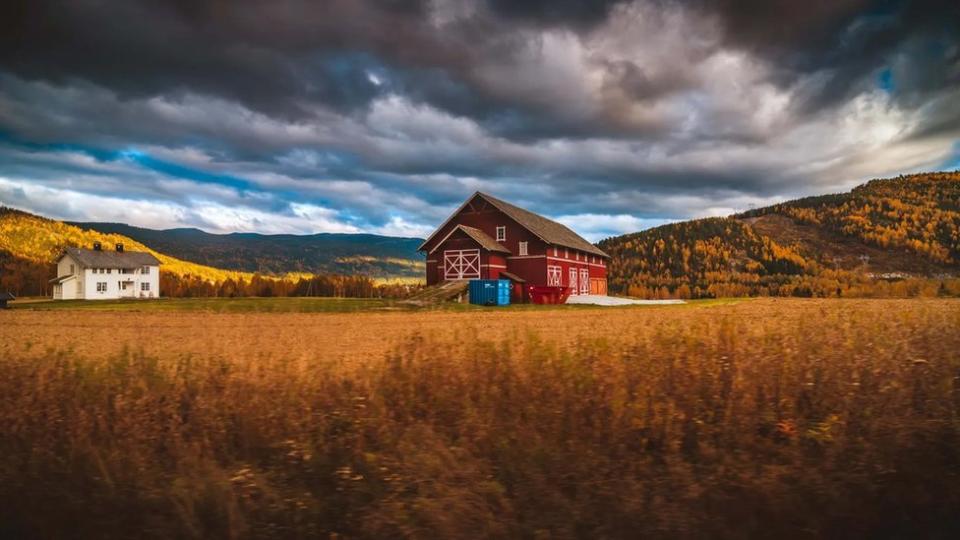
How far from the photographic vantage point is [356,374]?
21.9 ft

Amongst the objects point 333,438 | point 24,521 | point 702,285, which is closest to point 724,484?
point 333,438

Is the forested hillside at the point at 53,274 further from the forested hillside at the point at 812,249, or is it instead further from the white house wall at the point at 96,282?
the forested hillside at the point at 812,249

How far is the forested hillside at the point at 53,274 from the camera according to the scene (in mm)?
52438

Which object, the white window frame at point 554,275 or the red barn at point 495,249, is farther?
the white window frame at point 554,275

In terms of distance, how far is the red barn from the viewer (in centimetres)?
4412

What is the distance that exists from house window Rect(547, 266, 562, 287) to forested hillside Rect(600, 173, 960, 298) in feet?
38.7

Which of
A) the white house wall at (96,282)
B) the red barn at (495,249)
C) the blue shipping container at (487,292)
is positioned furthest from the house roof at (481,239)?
the white house wall at (96,282)

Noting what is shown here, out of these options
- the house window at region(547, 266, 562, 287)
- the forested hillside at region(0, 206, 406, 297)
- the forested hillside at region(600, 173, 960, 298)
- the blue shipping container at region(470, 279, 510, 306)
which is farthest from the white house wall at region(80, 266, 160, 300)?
the forested hillside at region(600, 173, 960, 298)

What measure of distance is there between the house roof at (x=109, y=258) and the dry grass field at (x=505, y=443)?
82320mm

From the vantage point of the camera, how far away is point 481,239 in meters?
44.2

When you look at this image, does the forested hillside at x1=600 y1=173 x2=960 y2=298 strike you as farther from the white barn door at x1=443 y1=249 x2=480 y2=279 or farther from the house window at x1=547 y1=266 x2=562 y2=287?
the white barn door at x1=443 y1=249 x2=480 y2=279

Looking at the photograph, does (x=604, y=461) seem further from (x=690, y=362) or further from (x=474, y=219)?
(x=474, y=219)

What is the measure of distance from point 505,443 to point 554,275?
4335 cm

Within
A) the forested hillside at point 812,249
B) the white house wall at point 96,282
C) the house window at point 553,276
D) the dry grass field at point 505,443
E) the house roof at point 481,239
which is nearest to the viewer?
the dry grass field at point 505,443
